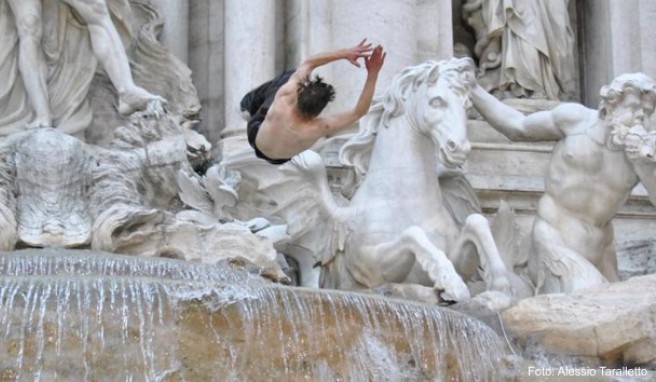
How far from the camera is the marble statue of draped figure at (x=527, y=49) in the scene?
41.4 feet

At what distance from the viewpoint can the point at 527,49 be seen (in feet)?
41.3

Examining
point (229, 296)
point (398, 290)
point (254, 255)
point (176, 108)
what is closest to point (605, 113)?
point (398, 290)

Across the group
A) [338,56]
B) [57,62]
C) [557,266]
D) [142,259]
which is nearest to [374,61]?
[338,56]

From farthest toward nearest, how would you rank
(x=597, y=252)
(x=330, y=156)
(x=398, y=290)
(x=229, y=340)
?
(x=330, y=156) → (x=597, y=252) → (x=398, y=290) → (x=229, y=340)

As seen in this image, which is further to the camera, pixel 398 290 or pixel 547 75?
pixel 547 75

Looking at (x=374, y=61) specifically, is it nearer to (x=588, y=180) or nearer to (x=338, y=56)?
(x=338, y=56)

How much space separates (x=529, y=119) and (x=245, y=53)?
3055 millimetres

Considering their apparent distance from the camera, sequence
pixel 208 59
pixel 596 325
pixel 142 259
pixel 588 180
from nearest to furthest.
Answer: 1. pixel 596 325
2. pixel 142 259
3. pixel 588 180
4. pixel 208 59

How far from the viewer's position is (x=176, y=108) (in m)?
11.7

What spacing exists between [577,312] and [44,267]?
2762 mm

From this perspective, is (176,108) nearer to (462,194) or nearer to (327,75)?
(327,75)

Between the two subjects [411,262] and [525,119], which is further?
[525,119]

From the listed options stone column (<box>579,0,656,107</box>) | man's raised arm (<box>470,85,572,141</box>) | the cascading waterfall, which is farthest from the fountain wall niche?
stone column (<box>579,0,656,107</box>)

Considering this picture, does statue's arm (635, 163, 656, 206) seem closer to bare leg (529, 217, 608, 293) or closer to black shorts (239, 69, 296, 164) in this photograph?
bare leg (529, 217, 608, 293)
